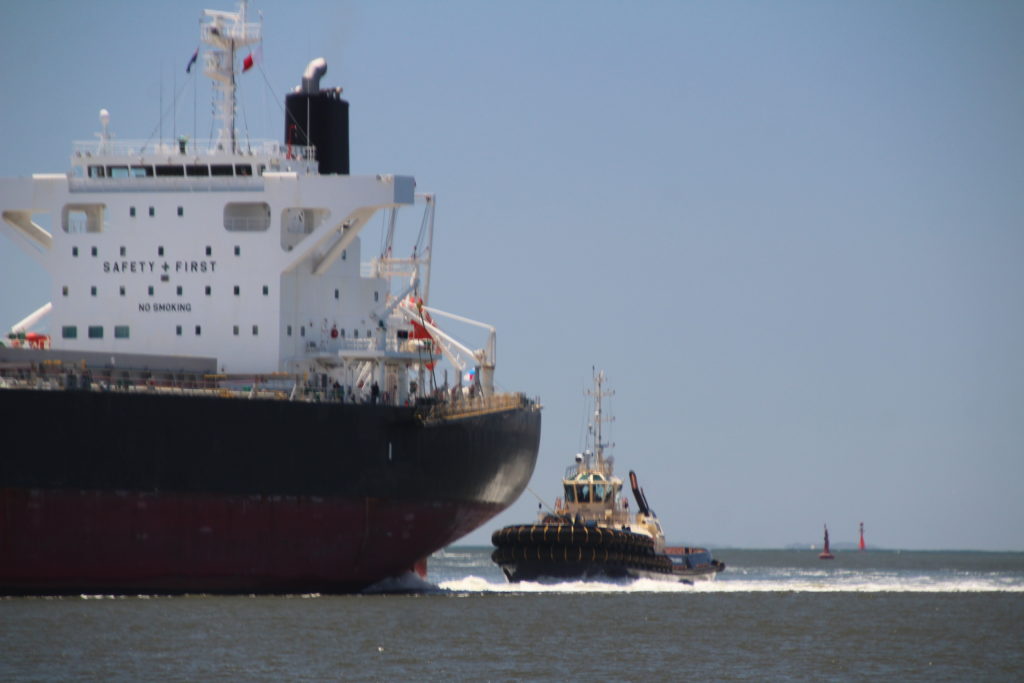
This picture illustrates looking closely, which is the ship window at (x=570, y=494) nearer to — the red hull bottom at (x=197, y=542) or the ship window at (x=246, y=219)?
the red hull bottom at (x=197, y=542)

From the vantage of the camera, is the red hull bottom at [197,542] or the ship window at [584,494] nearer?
the red hull bottom at [197,542]

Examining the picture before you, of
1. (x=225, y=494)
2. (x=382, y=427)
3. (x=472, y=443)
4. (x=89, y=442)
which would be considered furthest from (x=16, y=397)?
(x=472, y=443)

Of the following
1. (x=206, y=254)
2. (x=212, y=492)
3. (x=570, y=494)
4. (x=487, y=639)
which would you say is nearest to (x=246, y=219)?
(x=206, y=254)

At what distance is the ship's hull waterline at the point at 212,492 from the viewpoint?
33031 mm

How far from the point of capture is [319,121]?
4316cm

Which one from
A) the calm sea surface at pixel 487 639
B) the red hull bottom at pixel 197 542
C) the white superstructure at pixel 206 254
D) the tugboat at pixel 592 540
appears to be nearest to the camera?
the calm sea surface at pixel 487 639

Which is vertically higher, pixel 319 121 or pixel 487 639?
pixel 319 121

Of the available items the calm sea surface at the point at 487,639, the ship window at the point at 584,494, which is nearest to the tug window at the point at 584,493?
the ship window at the point at 584,494

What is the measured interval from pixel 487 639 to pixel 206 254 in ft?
39.0

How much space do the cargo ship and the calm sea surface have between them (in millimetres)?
1031

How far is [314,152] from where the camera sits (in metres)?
41.6

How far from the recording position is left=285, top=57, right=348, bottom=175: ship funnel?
1698 inches

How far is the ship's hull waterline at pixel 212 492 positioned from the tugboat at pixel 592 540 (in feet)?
22.9

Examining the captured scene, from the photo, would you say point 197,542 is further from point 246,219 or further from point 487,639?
point 246,219
